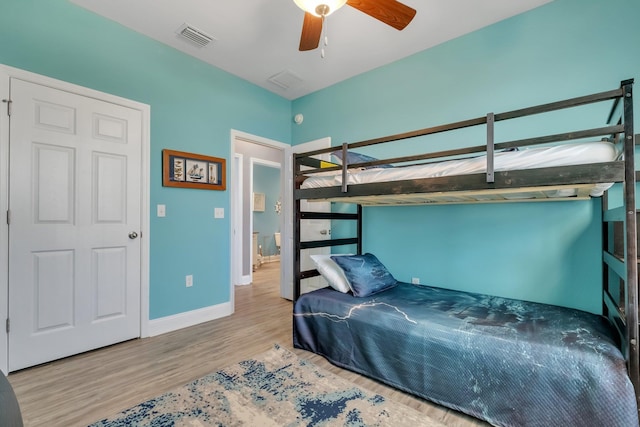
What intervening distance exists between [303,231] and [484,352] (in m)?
2.55

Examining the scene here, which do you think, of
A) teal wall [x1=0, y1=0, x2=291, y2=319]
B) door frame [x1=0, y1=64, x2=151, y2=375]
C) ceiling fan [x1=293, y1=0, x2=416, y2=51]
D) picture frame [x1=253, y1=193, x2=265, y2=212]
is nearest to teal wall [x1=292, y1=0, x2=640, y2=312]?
ceiling fan [x1=293, y1=0, x2=416, y2=51]

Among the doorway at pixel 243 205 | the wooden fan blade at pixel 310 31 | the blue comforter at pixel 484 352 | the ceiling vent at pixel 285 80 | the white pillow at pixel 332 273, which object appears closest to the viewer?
the blue comforter at pixel 484 352

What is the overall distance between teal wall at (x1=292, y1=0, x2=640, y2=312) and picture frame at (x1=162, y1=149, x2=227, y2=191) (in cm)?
169

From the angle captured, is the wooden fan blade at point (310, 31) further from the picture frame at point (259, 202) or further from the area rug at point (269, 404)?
the picture frame at point (259, 202)

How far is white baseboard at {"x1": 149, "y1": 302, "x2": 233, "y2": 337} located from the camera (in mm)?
2693

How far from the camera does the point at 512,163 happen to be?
161 cm

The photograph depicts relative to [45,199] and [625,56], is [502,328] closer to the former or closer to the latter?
[625,56]

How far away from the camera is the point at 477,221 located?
2500 mm

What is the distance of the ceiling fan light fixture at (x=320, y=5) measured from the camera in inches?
64.0

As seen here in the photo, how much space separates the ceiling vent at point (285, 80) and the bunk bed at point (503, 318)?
1.57 m

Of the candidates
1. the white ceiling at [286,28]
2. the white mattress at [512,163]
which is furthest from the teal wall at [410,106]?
the white mattress at [512,163]

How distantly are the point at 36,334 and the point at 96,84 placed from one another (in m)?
1.99

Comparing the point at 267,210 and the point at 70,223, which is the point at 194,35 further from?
the point at 267,210

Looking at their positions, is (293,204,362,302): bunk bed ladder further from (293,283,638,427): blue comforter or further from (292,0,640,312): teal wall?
(293,283,638,427): blue comforter
